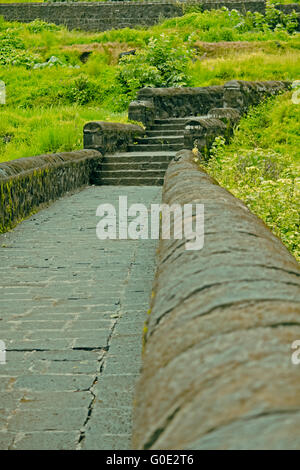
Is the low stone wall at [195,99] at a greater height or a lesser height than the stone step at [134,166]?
greater

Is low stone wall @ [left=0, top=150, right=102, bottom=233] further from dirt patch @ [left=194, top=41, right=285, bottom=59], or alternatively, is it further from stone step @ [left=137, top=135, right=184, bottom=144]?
dirt patch @ [left=194, top=41, right=285, bottom=59]

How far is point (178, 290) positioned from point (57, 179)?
8.44 meters

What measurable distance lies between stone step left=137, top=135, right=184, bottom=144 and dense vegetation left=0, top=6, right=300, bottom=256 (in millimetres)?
1460

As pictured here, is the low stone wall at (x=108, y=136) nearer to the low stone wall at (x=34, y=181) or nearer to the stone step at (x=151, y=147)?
the stone step at (x=151, y=147)

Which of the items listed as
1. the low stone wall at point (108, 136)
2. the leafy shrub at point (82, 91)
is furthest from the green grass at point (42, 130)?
the leafy shrub at point (82, 91)

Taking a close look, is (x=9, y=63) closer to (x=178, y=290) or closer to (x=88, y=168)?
(x=88, y=168)

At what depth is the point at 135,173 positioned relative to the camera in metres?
13.4

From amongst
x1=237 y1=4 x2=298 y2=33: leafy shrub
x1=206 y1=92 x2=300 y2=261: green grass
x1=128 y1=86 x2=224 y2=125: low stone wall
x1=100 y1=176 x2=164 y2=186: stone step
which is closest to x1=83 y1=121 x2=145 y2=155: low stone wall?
x1=100 y1=176 x2=164 y2=186: stone step

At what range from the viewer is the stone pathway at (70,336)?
106 inches

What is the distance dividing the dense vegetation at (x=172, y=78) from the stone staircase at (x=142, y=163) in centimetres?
102

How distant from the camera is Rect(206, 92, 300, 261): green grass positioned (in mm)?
7227

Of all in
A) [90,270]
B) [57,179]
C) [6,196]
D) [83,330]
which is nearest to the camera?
[83,330]

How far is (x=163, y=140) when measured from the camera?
51.7 feet
